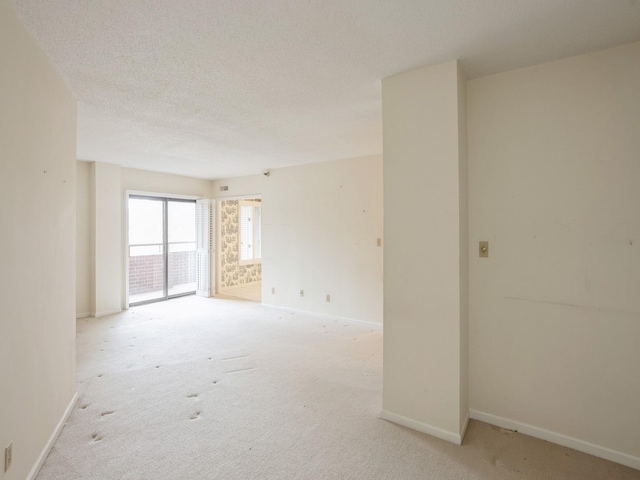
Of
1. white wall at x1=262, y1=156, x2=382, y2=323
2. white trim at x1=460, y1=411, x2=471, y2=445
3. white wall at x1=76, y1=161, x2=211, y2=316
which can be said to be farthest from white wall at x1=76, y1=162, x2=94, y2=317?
white trim at x1=460, y1=411, x2=471, y2=445

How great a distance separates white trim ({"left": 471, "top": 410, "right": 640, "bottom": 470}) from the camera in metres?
1.83

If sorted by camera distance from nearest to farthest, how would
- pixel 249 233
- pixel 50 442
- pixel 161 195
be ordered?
pixel 50 442 < pixel 161 195 < pixel 249 233

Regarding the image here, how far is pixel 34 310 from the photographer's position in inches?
69.9

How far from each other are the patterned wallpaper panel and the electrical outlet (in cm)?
553

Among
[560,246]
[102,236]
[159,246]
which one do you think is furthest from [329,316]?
[102,236]

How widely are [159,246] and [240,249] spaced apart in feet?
6.44

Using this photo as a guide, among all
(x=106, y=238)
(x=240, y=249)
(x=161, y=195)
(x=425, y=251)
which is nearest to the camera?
(x=425, y=251)

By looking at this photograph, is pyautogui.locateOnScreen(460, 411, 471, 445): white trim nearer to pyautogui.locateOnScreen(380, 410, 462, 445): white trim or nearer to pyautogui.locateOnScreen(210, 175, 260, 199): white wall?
pyautogui.locateOnScreen(380, 410, 462, 445): white trim

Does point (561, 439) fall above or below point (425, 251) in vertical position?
below

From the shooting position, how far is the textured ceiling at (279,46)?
1.52m

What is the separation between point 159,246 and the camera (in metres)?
6.18

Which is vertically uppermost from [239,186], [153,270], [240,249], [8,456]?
[239,186]

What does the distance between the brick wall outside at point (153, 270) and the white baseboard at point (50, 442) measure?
3.97 meters

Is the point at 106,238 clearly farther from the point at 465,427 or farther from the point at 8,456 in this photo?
the point at 465,427
